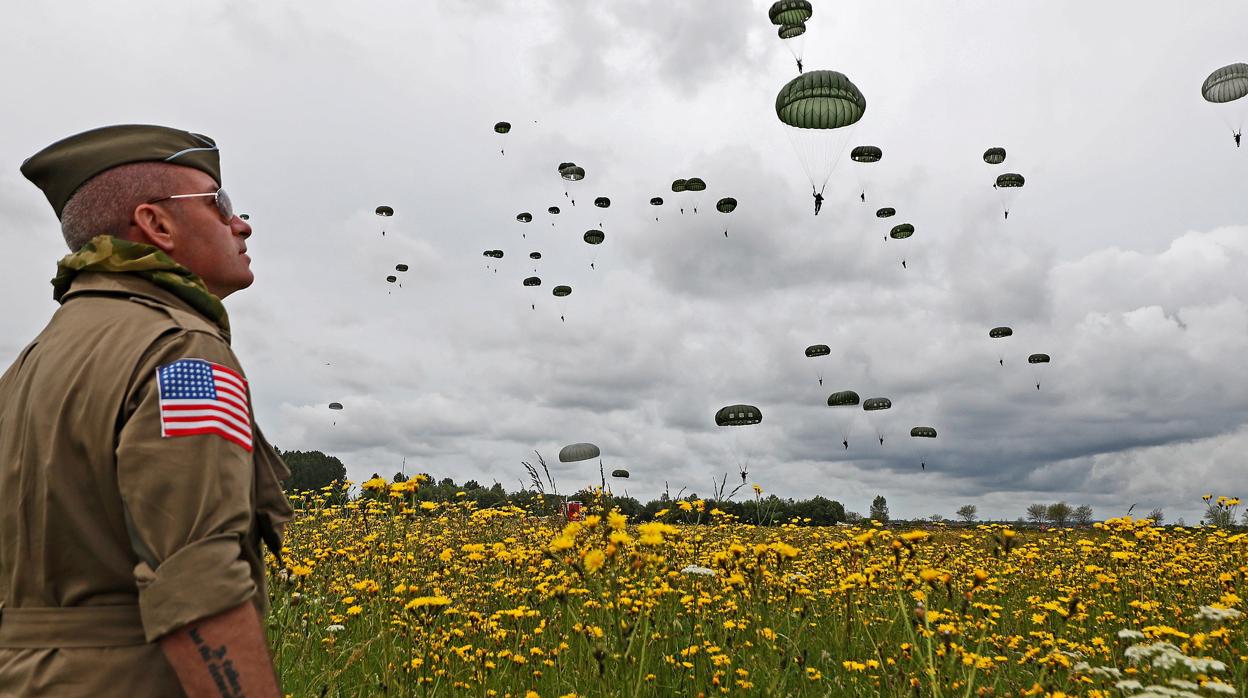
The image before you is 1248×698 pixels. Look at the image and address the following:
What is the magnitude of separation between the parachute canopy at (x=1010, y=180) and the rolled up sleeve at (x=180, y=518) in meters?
34.5

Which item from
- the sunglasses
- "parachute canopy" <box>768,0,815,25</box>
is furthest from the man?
"parachute canopy" <box>768,0,815,25</box>

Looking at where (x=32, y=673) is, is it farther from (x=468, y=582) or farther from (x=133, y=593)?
(x=468, y=582)

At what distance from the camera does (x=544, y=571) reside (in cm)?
623

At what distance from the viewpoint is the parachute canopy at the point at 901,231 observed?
2981 centimetres

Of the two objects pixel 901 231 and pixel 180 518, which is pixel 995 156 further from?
pixel 180 518

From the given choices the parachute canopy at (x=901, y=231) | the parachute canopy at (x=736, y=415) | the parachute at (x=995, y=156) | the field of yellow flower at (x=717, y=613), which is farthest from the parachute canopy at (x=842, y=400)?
the field of yellow flower at (x=717, y=613)

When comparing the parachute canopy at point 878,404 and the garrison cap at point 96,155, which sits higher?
the parachute canopy at point 878,404

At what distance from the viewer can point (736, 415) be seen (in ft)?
101

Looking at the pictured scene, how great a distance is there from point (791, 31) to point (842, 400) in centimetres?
1553

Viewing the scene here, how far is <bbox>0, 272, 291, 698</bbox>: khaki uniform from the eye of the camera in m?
1.45

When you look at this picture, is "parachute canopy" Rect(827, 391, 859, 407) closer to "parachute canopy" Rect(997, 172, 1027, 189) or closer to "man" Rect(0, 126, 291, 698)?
"parachute canopy" Rect(997, 172, 1027, 189)

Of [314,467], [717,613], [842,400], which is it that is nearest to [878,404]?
[842,400]

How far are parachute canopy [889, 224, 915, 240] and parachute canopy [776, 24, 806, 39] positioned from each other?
9.06 m

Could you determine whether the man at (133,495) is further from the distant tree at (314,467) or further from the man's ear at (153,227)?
the distant tree at (314,467)
